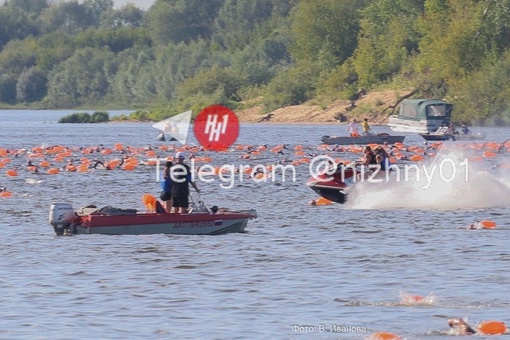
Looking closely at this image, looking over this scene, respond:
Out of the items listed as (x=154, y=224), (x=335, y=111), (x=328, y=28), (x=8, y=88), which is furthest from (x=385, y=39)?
(x=8, y=88)

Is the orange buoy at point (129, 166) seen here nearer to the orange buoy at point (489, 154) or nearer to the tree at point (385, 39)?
the orange buoy at point (489, 154)

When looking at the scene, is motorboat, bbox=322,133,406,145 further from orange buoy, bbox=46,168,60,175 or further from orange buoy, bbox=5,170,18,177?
orange buoy, bbox=5,170,18,177

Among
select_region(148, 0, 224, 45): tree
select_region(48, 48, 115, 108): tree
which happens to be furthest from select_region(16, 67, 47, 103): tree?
select_region(148, 0, 224, 45): tree

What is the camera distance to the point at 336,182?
96.9 feet

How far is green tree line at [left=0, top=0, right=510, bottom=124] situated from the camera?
82.9m

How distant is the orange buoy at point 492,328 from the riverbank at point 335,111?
69.6 meters

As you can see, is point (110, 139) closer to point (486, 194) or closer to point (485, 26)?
point (485, 26)

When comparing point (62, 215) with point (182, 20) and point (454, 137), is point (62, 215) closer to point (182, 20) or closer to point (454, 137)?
point (454, 137)

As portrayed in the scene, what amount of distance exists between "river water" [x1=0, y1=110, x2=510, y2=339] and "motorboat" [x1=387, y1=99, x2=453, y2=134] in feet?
112

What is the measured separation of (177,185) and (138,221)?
38.7 inches

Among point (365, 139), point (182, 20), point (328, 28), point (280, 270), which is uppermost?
point (182, 20)

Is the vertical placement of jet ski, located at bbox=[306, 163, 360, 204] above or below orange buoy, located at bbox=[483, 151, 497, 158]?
above

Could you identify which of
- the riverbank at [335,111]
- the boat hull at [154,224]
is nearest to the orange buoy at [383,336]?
the boat hull at [154,224]

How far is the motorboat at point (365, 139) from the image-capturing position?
54.4 meters
